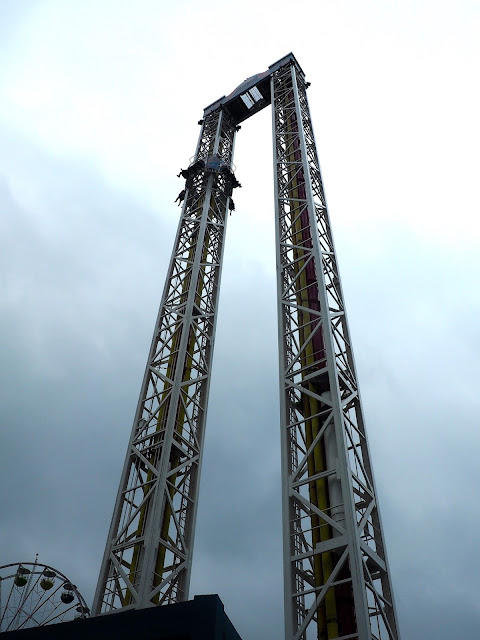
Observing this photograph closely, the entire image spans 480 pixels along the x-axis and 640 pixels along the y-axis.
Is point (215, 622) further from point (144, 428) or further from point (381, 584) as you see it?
point (144, 428)

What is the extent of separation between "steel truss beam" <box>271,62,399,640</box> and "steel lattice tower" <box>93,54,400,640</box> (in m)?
0.04

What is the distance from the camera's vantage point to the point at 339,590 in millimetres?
13484

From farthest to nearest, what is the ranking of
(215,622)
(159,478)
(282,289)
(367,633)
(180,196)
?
(180,196) < (282,289) < (159,478) < (367,633) < (215,622)

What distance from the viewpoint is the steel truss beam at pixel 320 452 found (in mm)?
13000

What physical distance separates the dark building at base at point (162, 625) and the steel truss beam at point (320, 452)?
3745 millimetres

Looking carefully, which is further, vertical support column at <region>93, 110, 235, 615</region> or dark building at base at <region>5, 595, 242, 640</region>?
vertical support column at <region>93, 110, 235, 615</region>

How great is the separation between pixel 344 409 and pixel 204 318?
1061 centimetres

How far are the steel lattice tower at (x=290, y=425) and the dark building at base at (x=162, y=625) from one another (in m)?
3.89

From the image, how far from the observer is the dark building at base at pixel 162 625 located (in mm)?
9289

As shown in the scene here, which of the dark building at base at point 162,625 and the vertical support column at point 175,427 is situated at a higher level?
the vertical support column at point 175,427

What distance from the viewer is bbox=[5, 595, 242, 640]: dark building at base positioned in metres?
9.29

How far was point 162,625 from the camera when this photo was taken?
9.62m

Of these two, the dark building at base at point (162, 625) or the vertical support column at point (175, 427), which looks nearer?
the dark building at base at point (162, 625)

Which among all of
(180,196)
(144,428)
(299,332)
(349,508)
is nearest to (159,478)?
(144,428)
